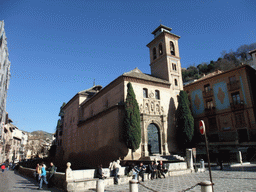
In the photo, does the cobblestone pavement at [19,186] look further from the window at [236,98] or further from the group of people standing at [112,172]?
the window at [236,98]

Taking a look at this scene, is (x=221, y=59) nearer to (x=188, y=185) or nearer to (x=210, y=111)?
(x=210, y=111)

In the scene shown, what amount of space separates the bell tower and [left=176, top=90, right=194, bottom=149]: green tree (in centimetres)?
300

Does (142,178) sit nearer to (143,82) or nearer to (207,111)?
(143,82)

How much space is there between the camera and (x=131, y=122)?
19016mm

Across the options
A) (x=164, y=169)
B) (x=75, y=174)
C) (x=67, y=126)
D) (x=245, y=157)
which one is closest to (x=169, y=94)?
(x=245, y=157)

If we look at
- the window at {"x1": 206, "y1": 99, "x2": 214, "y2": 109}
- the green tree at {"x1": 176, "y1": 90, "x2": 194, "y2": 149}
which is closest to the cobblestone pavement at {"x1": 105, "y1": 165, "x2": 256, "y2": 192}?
the green tree at {"x1": 176, "y1": 90, "x2": 194, "y2": 149}

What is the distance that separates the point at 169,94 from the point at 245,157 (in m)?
11.0

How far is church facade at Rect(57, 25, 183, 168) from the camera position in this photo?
20419 mm

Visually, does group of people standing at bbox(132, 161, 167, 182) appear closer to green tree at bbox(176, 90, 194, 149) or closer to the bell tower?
green tree at bbox(176, 90, 194, 149)

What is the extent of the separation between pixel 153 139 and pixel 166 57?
1198cm

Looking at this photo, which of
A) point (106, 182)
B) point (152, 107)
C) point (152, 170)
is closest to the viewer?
point (106, 182)

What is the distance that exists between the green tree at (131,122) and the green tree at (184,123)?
6296 millimetres

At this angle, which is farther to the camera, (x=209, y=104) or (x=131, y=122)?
(x=209, y=104)

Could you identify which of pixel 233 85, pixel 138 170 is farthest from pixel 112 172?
pixel 233 85
